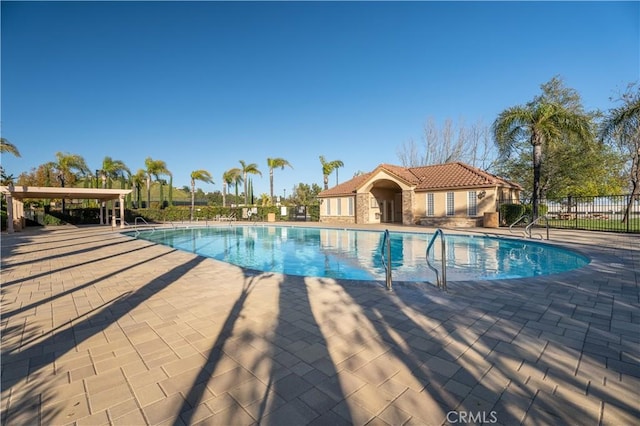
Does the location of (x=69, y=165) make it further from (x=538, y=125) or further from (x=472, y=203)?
(x=538, y=125)

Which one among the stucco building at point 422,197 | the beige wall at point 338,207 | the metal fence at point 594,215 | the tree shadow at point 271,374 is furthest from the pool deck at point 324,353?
the beige wall at point 338,207

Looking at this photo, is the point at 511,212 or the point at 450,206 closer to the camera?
the point at 511,212

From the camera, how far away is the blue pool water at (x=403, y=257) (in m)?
7.85

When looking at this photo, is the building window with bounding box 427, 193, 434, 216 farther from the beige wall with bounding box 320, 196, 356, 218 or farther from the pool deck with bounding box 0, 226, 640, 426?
the pool deck with bounding box 0, 226, 640, 426

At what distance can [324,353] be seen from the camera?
285cm

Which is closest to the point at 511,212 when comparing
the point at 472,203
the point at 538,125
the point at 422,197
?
the point at 472,203

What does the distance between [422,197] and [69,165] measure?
33147 millimetres

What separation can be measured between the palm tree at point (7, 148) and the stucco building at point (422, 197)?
68.9 ft

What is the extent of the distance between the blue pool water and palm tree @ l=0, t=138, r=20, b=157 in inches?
473

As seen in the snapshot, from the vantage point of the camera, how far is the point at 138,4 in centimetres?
1138

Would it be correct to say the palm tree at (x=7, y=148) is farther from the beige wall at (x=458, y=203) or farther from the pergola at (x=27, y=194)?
the beige wall at (x=458, y=203)

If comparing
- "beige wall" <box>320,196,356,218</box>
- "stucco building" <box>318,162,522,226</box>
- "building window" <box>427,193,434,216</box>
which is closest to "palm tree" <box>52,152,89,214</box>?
"stucco building" <box>318,162,522,226</box>

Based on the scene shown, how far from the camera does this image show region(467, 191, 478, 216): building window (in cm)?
1853

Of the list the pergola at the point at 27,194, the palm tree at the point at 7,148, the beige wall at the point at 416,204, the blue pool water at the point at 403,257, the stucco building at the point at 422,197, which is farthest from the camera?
the stucco building at the point at 422,197
